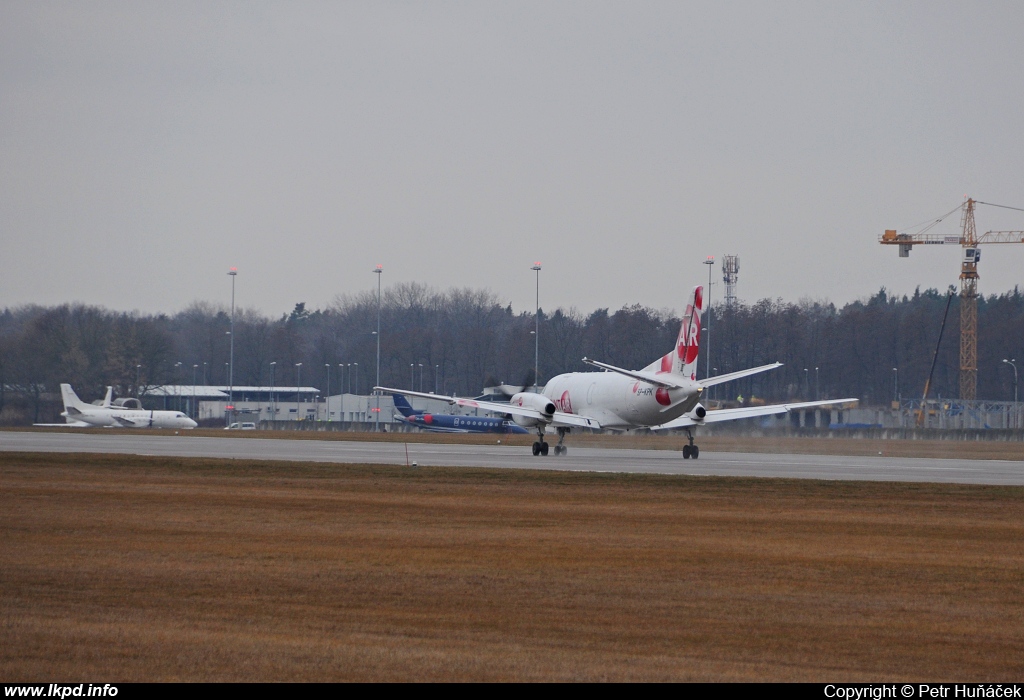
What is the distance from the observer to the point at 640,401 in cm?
4572

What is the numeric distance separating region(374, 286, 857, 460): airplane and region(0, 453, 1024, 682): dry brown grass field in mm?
18862

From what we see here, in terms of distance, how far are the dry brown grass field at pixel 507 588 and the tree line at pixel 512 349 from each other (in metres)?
79.1

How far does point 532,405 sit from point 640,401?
18.7 feet

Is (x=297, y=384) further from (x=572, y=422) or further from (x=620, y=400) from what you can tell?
(x=620, y=400)

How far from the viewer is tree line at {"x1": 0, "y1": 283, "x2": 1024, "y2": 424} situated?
362ft

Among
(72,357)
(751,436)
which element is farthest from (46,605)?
(72,357)

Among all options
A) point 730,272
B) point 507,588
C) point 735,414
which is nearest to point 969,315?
point 730,272

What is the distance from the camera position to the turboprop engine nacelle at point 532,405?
1916 inches

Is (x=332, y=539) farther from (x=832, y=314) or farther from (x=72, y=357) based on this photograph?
(x=832, y=314)

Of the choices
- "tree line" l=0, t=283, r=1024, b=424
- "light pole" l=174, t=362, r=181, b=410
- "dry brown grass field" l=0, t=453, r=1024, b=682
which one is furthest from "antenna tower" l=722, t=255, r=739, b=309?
"dry brown grass field" l=0, t=453, r=1024, b=682

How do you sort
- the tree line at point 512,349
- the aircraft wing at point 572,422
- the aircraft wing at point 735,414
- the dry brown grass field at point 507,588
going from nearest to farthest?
the dry brown grass field at point 507,588
the aircraft wing at point 735,414
the aircraft wing at point 572,422
the tree line at point 512,349
